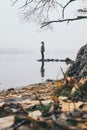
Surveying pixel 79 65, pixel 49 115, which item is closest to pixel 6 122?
pixel 49 115

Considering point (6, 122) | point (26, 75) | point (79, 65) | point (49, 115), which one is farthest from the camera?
point (26, 75)

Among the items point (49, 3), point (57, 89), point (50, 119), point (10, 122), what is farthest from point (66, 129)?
point (49, 3)

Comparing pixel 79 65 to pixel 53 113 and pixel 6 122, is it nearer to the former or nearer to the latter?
pixel 53 113

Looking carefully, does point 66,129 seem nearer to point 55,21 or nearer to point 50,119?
point 50,119

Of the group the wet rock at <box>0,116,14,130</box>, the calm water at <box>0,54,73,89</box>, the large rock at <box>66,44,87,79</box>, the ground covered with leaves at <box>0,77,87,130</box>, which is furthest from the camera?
the calm water at <box>0,54,73,89</box>

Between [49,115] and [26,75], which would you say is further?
[26,75]

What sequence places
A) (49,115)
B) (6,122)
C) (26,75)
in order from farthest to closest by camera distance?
1. (26,75)
2. (49,115)
3. (6,122)

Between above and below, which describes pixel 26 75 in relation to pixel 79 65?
below

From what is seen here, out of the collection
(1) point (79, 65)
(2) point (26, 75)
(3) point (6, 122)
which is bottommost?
(2) point (26, 75)

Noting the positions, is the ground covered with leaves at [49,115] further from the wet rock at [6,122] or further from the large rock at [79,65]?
the large rock at [79,65]

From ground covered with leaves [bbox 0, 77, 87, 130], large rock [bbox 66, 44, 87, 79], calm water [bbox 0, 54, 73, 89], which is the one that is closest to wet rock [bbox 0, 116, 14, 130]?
ground covered with leaves [bbox 0, 77, 87, 130]

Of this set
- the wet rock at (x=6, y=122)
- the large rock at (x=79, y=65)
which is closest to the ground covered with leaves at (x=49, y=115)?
the wet rock at (x=6, y=122)

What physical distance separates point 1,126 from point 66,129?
1158 millimetres

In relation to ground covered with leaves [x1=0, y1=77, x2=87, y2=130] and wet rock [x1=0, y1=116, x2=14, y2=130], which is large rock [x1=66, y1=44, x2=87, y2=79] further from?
wet rock [x1=0, y1=116, x2=14, y2=130]
